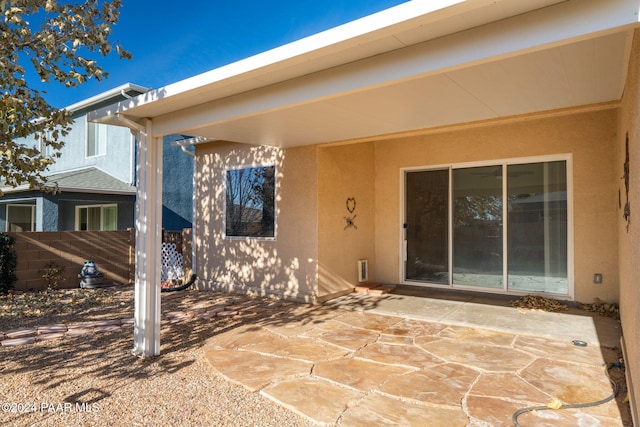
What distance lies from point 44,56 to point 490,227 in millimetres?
6964

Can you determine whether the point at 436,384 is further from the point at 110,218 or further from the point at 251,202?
the point at 110,218

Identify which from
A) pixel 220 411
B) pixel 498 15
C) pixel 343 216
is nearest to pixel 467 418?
pixel 220 411

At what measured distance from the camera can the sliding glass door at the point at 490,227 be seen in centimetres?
610

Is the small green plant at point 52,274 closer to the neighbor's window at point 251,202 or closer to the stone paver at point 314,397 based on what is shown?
the neighbor's window at point 251,202

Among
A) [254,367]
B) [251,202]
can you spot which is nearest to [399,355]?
[254,367]

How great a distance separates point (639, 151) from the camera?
2.38 metres

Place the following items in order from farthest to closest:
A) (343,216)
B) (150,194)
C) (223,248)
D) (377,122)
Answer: (223,248), (343,216), (377,122), (150,194)

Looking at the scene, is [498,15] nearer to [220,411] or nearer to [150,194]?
[220,411]

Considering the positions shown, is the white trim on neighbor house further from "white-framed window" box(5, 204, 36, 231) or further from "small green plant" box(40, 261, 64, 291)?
"white-framed window" box(5, 204, 36, 231)

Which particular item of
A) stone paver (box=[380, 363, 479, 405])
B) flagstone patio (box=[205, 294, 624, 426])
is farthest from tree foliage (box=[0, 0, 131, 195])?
stone paver (box=[380, 363, 479, 405])

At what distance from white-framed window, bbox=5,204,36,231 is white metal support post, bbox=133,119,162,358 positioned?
39.7 ft

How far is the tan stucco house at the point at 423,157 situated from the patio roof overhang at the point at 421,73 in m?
0.01

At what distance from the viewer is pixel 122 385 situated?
11.4 feet

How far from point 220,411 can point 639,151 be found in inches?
129
